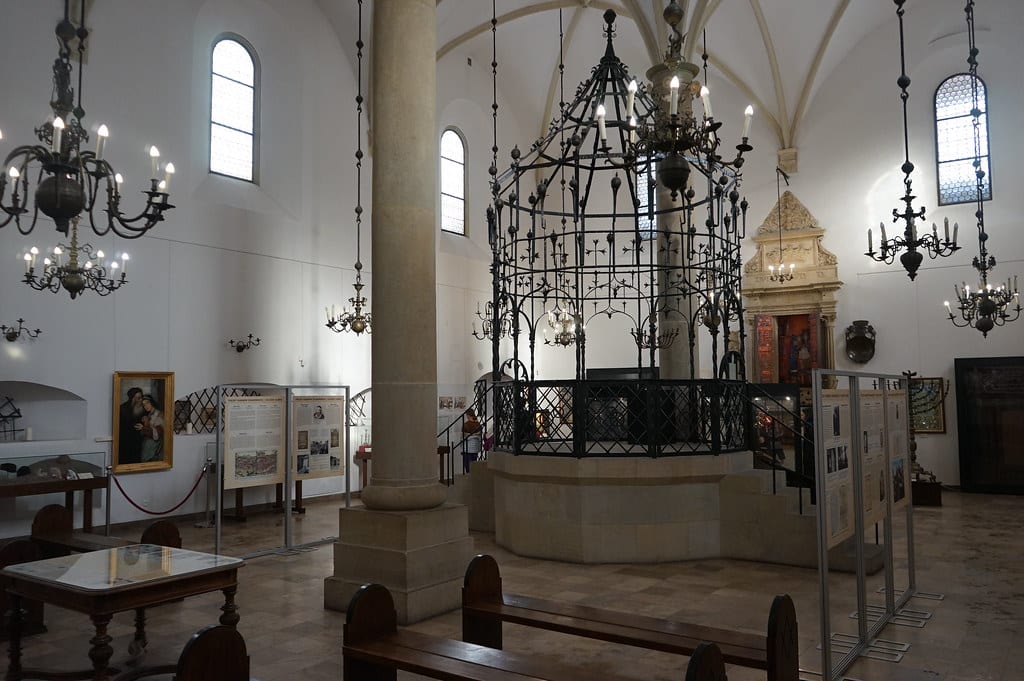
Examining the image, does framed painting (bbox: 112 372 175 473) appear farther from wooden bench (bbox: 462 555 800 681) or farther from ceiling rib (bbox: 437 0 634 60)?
ceiling rib (bbox: 437 0 634 60)

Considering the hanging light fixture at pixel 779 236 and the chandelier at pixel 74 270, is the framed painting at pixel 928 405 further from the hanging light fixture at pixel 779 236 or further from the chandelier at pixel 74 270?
the chandelier at pixel 74 270

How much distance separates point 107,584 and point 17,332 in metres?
7.11

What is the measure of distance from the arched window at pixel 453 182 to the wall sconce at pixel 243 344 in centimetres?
585

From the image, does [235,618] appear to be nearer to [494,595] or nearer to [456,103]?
[494,595]

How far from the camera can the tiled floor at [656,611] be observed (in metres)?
4.97

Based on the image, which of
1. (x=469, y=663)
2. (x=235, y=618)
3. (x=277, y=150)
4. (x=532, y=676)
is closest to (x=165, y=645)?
(x=235, y=618)

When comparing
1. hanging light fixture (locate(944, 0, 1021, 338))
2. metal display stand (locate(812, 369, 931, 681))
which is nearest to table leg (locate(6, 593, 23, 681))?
metal display stand (locate(812, 369, 931, 681))

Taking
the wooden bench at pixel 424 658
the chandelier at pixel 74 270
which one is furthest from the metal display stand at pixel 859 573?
the chandelier at pixel 74 270

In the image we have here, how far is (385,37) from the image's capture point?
638 cm

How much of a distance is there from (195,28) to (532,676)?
40.0 feet

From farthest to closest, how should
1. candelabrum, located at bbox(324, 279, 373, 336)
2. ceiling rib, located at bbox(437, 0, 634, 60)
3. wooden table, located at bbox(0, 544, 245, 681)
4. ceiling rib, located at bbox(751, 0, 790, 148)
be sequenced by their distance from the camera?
ceiling rib, located at bbox(437, 0, 634, 60) → ceiling rib, located at bbox(751, 0, 790, 148) → candelabrum, located at bbox(324, 279, 373, 336) → wooden table, located at bbox(0, 544, 245, 681)

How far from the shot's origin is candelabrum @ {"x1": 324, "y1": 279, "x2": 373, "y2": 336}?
12.8m

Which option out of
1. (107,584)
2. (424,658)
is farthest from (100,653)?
(424,658)

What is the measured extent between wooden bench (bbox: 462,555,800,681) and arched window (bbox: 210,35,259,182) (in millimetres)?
10201
